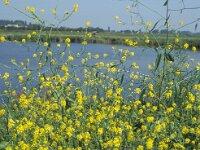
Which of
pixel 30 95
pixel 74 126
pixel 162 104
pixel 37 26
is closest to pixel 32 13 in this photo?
pixel 37 26

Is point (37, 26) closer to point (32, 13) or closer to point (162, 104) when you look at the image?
point (32, 13)

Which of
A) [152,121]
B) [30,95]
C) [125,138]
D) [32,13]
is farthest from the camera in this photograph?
[30,95]

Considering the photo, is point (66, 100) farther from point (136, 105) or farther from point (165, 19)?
point (165, 19)

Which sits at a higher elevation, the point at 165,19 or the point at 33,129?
the point at 165,19

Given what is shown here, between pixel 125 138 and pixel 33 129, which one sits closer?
pixel 125 138

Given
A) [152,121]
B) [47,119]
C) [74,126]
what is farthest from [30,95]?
[152,121]

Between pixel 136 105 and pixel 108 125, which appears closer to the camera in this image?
pixel 108 125

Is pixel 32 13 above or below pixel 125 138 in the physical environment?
above

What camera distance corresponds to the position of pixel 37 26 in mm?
4703

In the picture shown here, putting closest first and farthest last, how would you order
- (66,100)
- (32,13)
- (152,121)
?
1. (152,121)
2. (66,100)
3. (32,13)

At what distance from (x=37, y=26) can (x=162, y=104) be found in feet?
4.63

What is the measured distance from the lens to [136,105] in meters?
4.68

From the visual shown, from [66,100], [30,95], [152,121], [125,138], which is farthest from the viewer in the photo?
[30,95]

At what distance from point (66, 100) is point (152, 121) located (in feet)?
2.55
